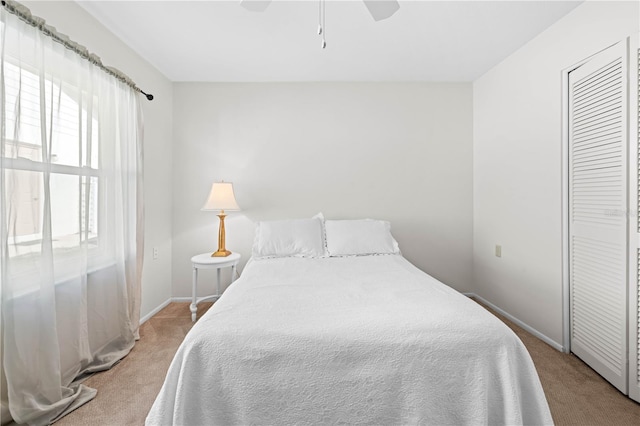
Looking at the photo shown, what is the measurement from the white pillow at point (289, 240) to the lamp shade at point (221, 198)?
388mm

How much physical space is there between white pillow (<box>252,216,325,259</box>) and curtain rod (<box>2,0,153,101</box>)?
64.9 inches

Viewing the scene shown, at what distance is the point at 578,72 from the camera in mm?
2068

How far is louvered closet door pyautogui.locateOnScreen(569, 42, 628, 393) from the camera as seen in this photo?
177cm

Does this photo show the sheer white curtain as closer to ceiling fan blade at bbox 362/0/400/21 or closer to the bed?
the bed

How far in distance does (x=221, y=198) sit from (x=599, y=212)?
2.97 meters

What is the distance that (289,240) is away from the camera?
2.76m

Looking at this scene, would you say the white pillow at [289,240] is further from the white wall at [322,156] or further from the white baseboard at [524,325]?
the white baseboard at [524,325]

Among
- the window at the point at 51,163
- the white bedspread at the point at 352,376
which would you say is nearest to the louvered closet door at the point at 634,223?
the white bedspread at the point at 352,376

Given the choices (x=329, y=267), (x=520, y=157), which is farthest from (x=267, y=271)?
(x=520, y=157)

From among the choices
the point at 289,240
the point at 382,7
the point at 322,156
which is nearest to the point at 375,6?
the point at 382,7

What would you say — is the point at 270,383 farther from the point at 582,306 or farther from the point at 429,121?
the point at 429,121

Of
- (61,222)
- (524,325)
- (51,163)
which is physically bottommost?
(524,325)

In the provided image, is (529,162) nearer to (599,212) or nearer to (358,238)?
(599,212)

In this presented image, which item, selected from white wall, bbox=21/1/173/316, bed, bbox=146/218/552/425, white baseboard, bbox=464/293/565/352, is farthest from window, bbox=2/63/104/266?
white baseboard, bbox=464/293/565/352
